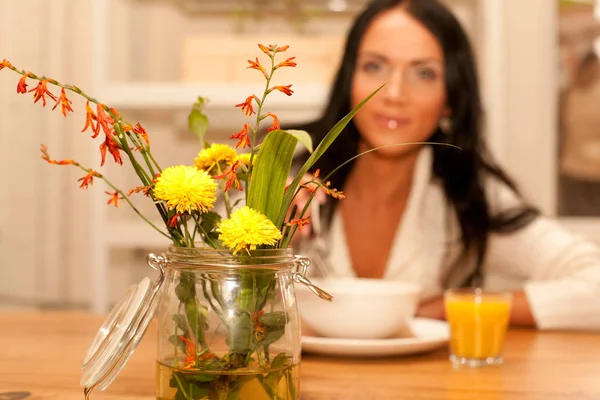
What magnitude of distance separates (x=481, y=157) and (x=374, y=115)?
0.30 m

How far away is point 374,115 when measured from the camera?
1726 millimetres

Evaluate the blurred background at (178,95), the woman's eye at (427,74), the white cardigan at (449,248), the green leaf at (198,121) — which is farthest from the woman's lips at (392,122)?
the green leaf at (198,121)

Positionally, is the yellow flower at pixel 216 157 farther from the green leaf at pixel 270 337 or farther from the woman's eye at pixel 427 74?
the woman's eye at pixel 427 74

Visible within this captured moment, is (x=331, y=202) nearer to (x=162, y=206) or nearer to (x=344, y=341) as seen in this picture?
(x=344, y=341)

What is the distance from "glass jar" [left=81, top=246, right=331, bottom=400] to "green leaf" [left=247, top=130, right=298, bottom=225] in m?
0.04

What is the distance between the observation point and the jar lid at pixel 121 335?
60 centimetres

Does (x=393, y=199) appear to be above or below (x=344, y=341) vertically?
above

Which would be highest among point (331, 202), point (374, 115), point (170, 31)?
point (170, 31)

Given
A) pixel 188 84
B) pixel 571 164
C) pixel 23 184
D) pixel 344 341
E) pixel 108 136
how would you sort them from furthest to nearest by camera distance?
pixel 23 184 → pixel 571 164 → pixel 188 84 → pixel 344 341 → pixel 108 136

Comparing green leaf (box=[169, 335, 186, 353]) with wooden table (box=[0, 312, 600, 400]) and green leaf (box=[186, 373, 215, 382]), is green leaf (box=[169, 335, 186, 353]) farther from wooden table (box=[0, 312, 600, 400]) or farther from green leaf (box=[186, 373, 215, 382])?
wooden table (box=[0, 312, 600, 400])

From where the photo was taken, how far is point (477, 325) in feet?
3.29

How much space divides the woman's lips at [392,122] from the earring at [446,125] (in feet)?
0.56

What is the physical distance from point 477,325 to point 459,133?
892 millimetres

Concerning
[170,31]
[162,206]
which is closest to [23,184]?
[170,31]
